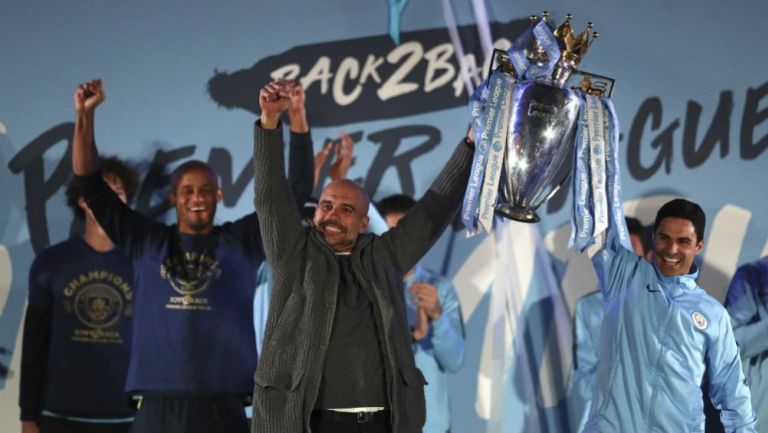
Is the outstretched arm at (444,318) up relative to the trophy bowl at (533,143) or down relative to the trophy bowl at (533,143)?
down

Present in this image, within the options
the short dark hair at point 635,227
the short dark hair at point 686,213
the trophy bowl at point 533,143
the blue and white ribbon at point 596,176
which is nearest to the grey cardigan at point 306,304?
the trophy bowl at point 533,143

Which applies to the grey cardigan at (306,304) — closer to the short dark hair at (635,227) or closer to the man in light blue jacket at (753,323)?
the short dark hair at (635,227)

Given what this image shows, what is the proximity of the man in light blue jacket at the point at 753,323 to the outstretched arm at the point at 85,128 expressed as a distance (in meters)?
2.33

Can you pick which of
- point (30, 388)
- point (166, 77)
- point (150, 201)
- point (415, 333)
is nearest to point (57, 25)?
point (166, 77)

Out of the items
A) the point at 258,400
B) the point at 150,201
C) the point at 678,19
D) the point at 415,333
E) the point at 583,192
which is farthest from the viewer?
the point at 678,19

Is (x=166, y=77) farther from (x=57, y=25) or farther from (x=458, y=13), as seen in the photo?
(x=458, y=13)

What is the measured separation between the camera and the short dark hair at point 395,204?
3.80 metres

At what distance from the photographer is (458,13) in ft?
13.1

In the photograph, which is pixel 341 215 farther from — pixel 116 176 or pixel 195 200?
pixel 116 176

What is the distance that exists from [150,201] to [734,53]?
7.83ft

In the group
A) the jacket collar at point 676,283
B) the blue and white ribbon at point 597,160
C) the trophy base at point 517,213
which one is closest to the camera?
the trophy base at point 517,213

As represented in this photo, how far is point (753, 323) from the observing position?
12.3 ft

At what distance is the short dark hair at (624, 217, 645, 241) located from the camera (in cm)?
386

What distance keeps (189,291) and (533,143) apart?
1258mm
